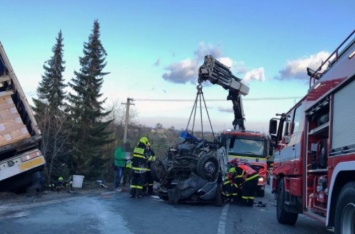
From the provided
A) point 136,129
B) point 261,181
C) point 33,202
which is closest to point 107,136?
point 136,129

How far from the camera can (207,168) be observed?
485 inches

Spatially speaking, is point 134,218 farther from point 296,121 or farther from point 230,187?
point 230,187

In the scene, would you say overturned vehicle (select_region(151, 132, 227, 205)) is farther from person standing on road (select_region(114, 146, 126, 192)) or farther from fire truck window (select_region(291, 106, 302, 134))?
fire truck window (select_region(291, 106, 302, 134))

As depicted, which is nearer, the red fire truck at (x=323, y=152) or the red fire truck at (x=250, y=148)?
the red fire truck at (x=323, y=152)

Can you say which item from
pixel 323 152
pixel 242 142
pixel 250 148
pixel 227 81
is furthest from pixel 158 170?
pixel 323 152

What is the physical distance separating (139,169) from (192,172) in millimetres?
1594

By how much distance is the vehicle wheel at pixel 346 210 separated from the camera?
5.05 m

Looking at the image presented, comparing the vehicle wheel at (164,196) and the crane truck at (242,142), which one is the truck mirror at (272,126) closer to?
the vehicle wheel at (164,196)

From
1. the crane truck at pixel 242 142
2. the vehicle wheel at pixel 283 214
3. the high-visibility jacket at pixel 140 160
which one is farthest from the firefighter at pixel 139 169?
the vehicle wheel at pixel 283 214

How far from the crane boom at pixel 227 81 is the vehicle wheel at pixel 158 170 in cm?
380

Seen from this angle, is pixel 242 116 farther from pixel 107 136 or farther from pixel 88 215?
pixel 107 136

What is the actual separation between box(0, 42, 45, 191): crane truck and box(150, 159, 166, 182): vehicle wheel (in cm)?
363

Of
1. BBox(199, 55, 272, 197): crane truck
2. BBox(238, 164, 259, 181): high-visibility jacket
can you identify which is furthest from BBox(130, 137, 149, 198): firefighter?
BBox(199, 55, 272, 197): crane truck

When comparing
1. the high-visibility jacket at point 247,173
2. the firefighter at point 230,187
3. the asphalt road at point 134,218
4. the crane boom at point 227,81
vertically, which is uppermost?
the crane boom at point 227,81
